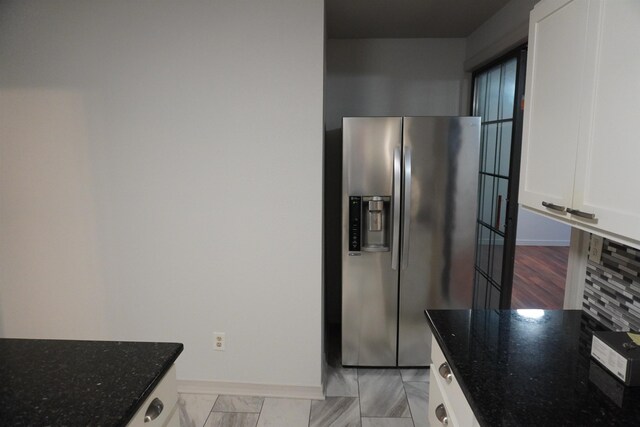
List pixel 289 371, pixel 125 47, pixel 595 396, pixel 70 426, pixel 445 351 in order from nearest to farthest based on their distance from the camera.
Answer: pixel 70 426, pixel 595 396, pixel 445 351, pixel 125 47, pixel 289 371

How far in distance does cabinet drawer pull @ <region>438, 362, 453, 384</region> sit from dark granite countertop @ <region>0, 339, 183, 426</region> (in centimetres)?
90

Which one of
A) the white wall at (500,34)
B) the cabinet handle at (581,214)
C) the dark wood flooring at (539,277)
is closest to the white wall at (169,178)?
the white wall at (500,34)

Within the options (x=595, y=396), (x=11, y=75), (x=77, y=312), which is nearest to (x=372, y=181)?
(x=595, y=396)

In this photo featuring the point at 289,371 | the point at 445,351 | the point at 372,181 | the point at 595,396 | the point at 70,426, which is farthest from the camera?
the point at 372,181

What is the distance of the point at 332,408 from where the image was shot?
99.2 inches

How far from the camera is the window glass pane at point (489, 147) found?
10.1 feet

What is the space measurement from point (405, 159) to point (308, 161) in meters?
0.70

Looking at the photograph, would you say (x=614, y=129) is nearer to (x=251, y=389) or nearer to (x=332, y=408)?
(x=332, y=408)

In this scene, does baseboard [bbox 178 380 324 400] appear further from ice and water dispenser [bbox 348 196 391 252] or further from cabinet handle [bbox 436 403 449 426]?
cabinet handle [bbox 436 403 449 426]

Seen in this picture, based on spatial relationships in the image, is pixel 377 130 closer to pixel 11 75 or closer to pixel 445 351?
pixel 445 351

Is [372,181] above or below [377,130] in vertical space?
below

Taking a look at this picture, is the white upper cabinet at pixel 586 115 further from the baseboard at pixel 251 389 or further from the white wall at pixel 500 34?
the baseboard at pixel 251 389

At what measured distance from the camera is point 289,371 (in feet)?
8.56

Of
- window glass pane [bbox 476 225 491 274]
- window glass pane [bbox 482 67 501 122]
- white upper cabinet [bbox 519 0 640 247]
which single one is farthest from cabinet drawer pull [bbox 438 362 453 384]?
window glass pane [bbox 482 67 501 122]
